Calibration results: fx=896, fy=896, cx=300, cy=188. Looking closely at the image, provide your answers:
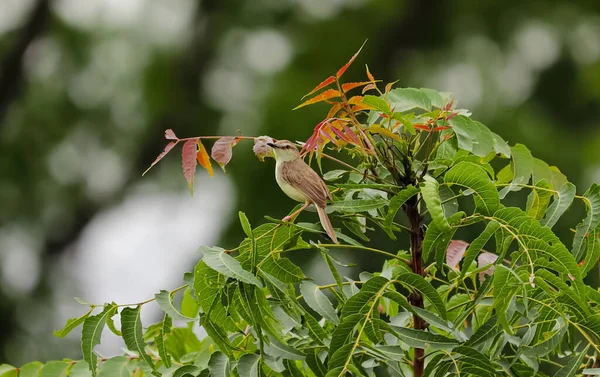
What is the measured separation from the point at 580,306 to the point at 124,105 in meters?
5.88

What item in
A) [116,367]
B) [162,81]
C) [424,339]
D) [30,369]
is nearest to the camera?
[424,339]

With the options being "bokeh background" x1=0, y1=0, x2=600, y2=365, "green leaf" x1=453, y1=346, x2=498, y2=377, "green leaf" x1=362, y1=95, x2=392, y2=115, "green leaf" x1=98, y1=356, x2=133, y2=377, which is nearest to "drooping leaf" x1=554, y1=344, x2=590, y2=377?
"green leaf" x1=453, y1=346, x2=498, y2=377

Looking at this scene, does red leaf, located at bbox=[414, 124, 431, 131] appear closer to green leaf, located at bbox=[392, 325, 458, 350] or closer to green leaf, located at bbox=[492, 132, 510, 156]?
green leaf, located at bbox=[492, 132, 510, 156]

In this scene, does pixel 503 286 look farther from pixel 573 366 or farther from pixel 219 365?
pixel 219 365

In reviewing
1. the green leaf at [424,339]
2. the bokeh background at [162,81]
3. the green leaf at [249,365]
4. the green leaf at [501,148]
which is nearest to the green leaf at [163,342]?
the green leaf at [249,365]

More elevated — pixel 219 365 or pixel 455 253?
pixel 455 253

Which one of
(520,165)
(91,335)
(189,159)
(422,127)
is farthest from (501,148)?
(91,335)

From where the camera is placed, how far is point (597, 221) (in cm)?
128

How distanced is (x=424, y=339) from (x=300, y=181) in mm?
331

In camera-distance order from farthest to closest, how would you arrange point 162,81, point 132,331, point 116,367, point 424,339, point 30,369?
point 162,81 < point 30,369 < point 116,367 < point 132,331 < point 424,339

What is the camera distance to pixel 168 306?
4.35 feet

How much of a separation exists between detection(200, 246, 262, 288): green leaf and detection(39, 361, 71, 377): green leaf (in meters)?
0.47

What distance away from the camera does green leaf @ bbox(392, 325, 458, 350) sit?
1.22 metres

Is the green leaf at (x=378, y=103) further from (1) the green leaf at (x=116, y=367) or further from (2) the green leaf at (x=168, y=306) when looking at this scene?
(1) the green leaf at (x=116, y=367)
